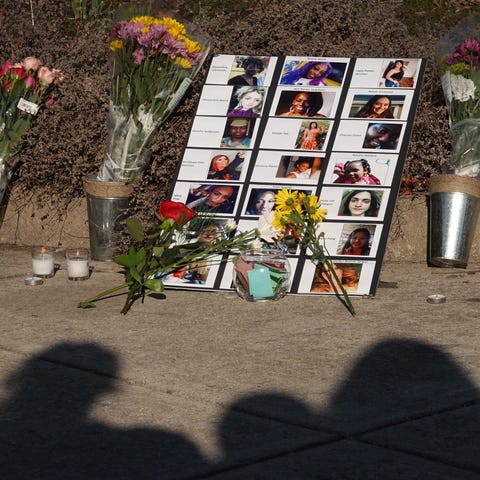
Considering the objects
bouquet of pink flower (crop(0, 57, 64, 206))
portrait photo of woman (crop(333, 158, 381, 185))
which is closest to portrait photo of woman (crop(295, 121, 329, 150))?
portrait photo of woman (crop(333, 158, 381, 185))

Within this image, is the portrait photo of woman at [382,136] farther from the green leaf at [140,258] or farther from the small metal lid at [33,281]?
the small metal lid at [33,281]

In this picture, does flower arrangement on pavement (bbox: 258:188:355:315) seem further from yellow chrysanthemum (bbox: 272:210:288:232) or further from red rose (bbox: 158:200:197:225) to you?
red rose (bbox: 158:200:197:225)

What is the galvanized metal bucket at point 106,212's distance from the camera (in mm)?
6629

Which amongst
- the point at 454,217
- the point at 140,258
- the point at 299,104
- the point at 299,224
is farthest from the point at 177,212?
the point at 454,217

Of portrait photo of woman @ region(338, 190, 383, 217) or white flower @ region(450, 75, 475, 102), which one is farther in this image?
white flower @ region(450, 75, 475, 102)

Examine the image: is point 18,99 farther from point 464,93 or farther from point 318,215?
point 464,93

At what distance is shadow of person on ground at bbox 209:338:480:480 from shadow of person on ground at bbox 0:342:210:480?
0.66ft

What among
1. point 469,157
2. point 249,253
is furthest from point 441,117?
point 249,253

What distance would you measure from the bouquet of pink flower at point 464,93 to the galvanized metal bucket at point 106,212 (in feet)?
6.82

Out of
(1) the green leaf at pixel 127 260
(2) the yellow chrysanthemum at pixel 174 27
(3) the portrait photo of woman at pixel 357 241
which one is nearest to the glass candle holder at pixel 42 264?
(1) the green leaf at pixel 127 260

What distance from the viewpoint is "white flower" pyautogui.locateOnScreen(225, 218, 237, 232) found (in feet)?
18.7

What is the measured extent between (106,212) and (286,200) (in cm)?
157

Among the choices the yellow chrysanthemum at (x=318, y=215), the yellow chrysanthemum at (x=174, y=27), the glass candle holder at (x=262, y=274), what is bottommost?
the glass candle holder at (x=262, y=274)

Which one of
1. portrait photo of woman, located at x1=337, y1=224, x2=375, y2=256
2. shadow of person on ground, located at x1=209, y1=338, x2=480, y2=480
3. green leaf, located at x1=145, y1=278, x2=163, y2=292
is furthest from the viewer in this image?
portrait photo of woman, located at x1=337, y1=224, x2=375, y2=256
